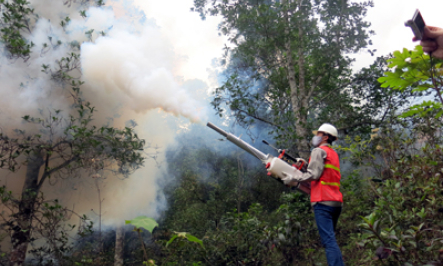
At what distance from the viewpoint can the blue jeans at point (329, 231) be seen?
3.06 meters

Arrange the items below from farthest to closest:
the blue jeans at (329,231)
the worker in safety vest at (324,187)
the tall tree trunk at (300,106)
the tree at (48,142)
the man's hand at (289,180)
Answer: the tall tree trunk at (300,106), the tree at (48,142), the man's hand at (289,180), the worker in safety vest at (324,187), the blue jeans at (329,231)

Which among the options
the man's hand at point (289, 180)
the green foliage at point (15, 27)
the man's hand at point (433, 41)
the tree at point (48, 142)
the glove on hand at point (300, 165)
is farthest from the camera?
the tree at point (48, 142)

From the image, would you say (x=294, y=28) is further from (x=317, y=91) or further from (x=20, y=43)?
(x=20, y=43)

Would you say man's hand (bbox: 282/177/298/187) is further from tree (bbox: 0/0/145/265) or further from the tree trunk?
the tree trunk

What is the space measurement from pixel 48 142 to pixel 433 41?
652 cm

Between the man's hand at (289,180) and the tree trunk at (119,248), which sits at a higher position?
the tree trunk at (119,248)

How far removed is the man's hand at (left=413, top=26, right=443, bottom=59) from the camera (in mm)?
1986

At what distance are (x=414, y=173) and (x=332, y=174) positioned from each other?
71.3 inches

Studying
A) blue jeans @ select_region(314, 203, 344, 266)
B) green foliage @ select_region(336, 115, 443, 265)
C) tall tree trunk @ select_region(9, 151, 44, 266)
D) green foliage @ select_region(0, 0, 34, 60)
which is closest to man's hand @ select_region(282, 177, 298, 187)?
blue jeans @ select_region(314, 203, 344, 266)

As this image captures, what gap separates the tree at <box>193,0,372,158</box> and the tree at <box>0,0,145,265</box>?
3.29 metres

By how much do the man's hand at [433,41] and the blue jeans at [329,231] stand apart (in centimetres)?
197

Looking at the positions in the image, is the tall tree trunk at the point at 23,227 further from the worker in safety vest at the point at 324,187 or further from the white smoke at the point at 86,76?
the worker in safety vest at the point at 324,187

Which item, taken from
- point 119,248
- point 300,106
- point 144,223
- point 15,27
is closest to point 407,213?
point 144,223

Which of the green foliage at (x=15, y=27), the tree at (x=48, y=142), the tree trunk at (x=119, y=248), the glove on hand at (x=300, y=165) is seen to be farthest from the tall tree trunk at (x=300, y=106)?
the tree trunk at (x=119, y=248)
